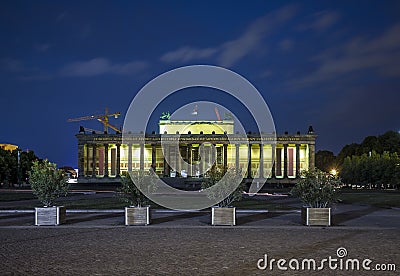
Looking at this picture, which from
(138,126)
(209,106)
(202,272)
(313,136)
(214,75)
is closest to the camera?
(202,272)

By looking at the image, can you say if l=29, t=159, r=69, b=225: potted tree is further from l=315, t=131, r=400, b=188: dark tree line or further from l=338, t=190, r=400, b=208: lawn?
l=315, t=131, r=400, b=188: dark tree line

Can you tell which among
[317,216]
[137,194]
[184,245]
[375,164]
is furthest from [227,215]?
[375,164]

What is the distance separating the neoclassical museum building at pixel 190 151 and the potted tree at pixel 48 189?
3778 inches

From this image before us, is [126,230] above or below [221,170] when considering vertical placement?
below

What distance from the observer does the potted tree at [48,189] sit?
2250 cm

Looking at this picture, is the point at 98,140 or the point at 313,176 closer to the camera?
the point at 313,176

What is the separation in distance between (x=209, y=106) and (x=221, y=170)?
432 feet

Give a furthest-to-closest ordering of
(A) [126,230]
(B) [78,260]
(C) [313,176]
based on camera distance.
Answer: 1. (C) [313,176]
2. (A) [126,230]
3. (B) [78,260]

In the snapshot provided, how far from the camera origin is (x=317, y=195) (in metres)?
22.2

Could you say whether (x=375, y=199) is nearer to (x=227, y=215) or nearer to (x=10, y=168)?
(x=227, y=215)

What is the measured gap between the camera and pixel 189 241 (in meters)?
17.5

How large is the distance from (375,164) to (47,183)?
7246 cm

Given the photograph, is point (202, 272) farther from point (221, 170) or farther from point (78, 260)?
point (221, 170)

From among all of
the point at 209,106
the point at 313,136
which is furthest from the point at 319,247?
the point at 209,106
